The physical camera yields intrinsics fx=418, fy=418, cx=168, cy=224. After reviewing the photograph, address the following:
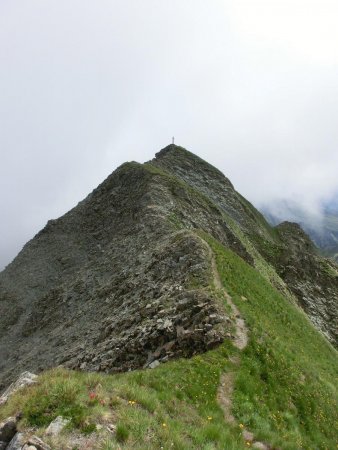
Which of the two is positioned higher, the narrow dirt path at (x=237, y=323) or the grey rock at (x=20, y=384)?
the narrow dirt path at (x=237, y=323)

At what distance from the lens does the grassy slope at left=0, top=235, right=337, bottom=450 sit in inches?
540

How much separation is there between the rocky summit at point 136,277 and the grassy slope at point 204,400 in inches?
114

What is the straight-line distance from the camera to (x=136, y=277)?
40.1 m

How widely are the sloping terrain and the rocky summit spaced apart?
6.7 inches

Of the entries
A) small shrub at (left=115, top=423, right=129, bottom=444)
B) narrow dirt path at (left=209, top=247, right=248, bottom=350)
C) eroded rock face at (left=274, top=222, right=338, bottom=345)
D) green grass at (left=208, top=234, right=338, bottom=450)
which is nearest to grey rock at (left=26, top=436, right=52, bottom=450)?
small shrub at (left=115, top=423, right=129, bottom=444)

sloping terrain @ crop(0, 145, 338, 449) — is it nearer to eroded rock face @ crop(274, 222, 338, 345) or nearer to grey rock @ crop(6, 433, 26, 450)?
eroded rock face @ crop(274, 222, 338, 345)

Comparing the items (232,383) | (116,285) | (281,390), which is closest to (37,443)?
(232,383)

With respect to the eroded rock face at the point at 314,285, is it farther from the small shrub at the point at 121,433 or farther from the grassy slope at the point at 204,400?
the small shrub at the point at 121,433

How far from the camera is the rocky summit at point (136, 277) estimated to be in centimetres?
A: 2781

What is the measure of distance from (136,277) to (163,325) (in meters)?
13.0

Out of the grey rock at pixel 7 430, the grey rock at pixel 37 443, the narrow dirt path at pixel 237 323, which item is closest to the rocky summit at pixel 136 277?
the narrow dirt path at pixel 237 323

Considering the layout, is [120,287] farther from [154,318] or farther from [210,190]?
[210,190]

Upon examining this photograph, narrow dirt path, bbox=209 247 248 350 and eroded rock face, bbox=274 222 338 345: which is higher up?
eroded rock face, bbox=274 222 338 345

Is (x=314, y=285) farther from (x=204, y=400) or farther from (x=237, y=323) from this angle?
(x=204, y=400)
